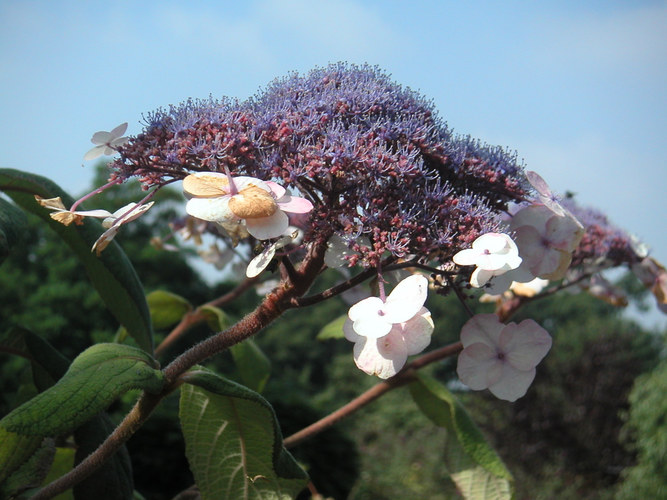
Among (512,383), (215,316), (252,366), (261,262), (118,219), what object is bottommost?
(512,383)

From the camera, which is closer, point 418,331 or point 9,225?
point 418,331

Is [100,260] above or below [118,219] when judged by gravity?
above

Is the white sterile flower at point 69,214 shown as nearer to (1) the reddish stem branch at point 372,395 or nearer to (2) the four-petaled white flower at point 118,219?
(2) the four-petaled white flower at point 118,219

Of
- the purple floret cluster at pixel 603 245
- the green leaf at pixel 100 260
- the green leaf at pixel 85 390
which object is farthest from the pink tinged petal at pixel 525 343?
the purple floret cluster at pixel 603 245

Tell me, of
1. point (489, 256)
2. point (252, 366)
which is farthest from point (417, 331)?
point (252, 366)

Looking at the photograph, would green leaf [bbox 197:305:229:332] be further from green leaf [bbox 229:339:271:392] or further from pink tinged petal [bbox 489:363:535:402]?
pink tinged petal [bbox 489:363:535:402]

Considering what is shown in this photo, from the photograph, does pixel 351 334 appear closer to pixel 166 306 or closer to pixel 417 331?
pixel 417 331
